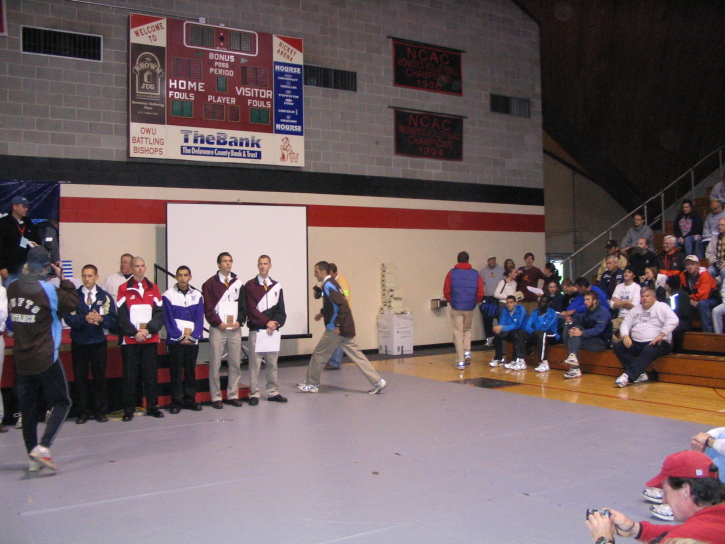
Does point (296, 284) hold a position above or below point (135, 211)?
below

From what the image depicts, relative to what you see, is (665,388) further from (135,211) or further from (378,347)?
(135,211)

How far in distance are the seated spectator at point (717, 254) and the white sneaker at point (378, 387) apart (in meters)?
5.19

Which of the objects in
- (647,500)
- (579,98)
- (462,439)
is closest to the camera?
(647,500)

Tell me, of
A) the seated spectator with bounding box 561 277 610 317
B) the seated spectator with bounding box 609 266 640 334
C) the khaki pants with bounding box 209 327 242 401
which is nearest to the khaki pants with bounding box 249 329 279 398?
the khaki pants with bounding box 209 327 242 401

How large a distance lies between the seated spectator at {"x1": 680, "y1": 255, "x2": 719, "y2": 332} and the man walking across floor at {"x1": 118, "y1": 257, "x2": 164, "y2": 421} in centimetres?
722

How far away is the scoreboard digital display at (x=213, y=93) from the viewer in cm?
1020

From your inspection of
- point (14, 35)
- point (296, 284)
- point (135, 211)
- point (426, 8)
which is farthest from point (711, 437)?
point (426, 8)

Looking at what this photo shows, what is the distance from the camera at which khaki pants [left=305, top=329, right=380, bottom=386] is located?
308 inches

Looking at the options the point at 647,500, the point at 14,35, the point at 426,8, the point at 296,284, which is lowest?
the point at 647,500

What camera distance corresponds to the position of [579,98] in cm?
1509

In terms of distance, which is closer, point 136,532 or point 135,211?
point 136,532

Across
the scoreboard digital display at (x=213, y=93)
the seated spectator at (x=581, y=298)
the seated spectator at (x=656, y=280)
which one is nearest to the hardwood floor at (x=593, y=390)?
the seated spectator at (x=581, y=298)

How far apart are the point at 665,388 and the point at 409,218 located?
6.01m

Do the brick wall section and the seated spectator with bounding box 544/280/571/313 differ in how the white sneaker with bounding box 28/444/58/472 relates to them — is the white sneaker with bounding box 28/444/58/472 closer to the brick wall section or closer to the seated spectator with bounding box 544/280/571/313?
the brick wall section
